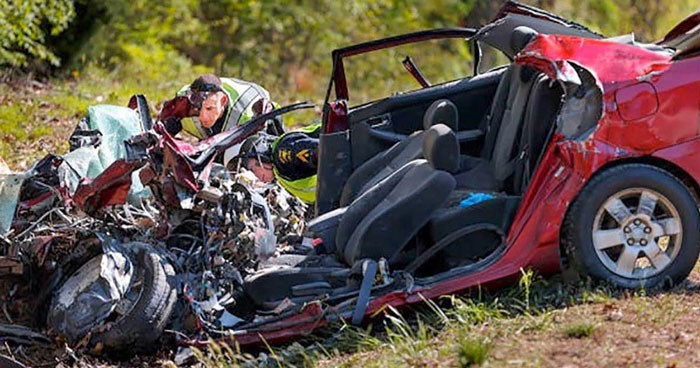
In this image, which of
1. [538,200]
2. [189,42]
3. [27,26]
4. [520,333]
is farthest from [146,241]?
[189,42]

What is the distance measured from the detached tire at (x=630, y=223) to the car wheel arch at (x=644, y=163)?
31 mm

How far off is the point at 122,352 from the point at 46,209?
134cm

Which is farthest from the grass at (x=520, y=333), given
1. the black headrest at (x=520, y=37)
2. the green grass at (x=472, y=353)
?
the black headrest at (x=520, y=37)

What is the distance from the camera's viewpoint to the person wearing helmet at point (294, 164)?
805 cm

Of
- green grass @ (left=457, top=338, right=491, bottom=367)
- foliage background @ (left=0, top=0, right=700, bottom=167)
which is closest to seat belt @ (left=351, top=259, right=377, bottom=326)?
green grass @ (left=457, top=338, right=491, bottom=367)

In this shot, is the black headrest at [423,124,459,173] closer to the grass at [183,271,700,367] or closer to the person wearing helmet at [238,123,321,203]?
the grass at [183,271,700,367]

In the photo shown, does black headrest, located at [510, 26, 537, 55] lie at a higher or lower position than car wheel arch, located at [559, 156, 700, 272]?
higher

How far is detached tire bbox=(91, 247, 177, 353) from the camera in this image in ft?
21.9

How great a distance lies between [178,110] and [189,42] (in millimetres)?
12849

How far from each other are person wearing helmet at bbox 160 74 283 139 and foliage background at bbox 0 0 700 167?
2448mm

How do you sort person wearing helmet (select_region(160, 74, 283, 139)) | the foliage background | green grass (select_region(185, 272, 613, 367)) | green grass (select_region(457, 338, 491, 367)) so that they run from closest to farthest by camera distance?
green grass (select_region(457, 338, 491, 367)) → green grass (select_region(185, 272, 613, 367)) → person wearing helmet (select_region(160, 74, 283, 139)) → the foliage background

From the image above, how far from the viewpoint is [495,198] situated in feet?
21.6

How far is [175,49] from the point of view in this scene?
21.8m

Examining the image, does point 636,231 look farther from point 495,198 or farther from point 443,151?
point 443,151
